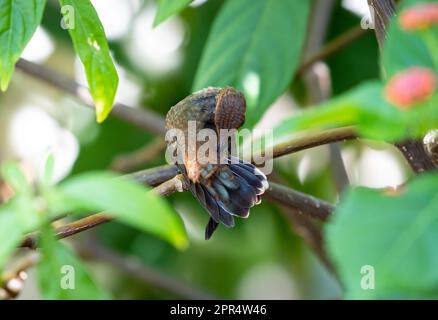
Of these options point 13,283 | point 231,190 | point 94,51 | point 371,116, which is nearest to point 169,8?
point 94,51

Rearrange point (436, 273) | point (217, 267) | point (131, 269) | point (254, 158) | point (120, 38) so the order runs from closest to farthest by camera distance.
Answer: point (436, 273)
point (254, 158)
point (131, 269)
point (120, 38)
point (217, 267)

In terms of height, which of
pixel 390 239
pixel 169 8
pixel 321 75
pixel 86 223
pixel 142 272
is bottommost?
pixel 390 239

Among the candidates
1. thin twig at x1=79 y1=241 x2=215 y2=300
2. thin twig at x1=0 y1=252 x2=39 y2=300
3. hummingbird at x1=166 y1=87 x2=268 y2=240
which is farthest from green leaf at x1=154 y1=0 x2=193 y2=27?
thin twig at x1=79 y1=241 x2=215 y2=300

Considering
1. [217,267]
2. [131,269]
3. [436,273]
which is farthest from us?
[217,267]

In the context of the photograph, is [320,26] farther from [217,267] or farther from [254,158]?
[254,158]

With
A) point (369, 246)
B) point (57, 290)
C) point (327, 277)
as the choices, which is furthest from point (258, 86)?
point (327, 277)

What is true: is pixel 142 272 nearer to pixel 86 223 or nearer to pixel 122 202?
pixel 86 223
